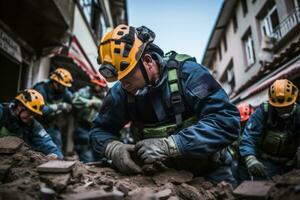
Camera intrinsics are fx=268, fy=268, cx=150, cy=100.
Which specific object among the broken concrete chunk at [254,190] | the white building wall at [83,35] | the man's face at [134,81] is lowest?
the broken concrete chunk at [254,190]

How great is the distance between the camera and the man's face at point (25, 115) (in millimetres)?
3932

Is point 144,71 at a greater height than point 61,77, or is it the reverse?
point 61,77

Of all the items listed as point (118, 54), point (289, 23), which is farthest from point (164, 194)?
point (289, 23)

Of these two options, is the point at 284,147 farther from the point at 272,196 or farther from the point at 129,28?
the point at 129,28

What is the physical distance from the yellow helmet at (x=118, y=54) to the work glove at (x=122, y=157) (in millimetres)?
575

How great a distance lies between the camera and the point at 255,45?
42.3 feet

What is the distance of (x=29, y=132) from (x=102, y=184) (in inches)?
101

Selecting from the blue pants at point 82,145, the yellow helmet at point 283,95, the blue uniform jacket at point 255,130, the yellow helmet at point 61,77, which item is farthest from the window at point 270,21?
the yellow helmet at point 61,77

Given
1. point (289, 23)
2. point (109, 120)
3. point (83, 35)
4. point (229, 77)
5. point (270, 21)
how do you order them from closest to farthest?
point (109, 120), point (83, 35), point (289, 23), point (270, 21), point (229, 77)

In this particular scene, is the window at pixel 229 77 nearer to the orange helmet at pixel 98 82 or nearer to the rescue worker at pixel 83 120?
the orange helmet at pixel 98 82

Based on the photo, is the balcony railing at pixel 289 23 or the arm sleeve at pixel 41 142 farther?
the balcony railing at pixel 289 23

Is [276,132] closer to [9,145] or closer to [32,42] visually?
[9,145]

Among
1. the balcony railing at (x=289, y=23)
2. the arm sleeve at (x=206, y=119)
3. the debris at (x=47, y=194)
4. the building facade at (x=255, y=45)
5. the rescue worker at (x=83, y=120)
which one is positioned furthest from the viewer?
the balcony railing at (x=289, y=23)

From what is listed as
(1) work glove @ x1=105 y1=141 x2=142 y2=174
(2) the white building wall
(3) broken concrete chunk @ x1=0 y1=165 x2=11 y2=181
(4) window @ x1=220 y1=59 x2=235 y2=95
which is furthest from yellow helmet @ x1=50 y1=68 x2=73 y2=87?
(4) window @ x1=220 y1=59 x2=235 y2=95
